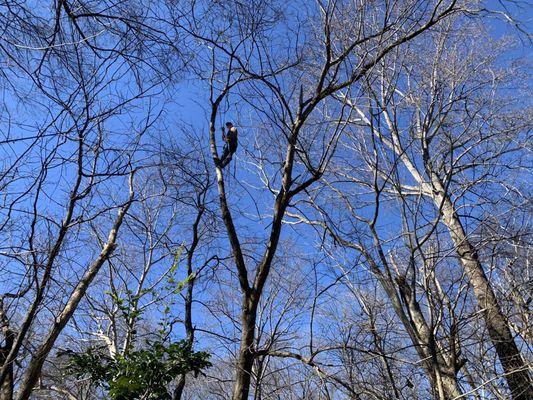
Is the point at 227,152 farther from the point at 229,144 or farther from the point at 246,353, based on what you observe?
the point at 246,353

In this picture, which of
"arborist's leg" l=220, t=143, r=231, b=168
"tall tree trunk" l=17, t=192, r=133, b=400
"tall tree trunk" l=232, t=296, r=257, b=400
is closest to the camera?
"tall tree trunk" l=232, t=296, r=257, b=400

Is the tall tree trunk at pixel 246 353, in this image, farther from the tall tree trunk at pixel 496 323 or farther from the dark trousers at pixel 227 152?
the tall tree trunk at pixel 496 323

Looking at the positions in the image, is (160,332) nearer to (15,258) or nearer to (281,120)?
(15,258)

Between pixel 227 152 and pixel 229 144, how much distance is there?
328 millimetres

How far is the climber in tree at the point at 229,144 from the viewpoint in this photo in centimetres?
424

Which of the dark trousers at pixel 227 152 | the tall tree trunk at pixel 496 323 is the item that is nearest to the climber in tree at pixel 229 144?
the dark trousers at pixel 227 152

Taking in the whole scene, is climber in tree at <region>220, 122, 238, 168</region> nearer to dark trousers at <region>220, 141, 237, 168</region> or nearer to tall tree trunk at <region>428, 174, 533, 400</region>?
dark trousers at <region>220, 141, 237, 168</region>

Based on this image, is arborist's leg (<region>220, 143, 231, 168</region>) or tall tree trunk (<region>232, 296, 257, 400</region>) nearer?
tall tree trunk (<region>232, 296, 257, 400</region>)

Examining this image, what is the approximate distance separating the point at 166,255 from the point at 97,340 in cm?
216

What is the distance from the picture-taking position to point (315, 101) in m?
3.59

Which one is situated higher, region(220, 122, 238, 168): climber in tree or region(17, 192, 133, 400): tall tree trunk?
region(220, 122, 238, 168): climber in tree

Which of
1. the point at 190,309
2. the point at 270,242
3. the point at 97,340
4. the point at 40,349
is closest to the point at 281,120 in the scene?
the point at 270,242

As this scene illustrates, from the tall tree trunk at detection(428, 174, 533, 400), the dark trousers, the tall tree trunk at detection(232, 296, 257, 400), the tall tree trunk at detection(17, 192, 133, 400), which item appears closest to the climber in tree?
the dark trousers

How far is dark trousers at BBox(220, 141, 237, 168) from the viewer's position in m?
4.22
